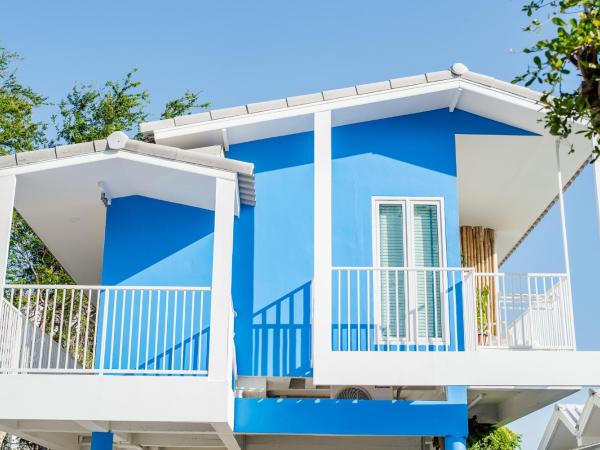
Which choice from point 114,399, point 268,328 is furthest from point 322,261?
point 114,399

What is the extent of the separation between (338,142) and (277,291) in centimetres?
238

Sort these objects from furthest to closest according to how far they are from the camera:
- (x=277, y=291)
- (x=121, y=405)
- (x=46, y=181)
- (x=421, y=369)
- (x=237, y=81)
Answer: (x=237, y=81)
(x=277, y=291)
(x=46, y=181)
(x=421, y=369)
(x=121, y=405)

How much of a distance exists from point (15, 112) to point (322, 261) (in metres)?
18.3

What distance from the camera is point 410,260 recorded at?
1320 cm

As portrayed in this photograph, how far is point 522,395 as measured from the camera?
45.9 feet

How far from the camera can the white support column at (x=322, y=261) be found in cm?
1159

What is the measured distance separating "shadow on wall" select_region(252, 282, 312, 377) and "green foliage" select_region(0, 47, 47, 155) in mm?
15518

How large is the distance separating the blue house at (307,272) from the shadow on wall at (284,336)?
2cm

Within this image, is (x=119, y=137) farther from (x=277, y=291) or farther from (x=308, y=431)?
(x=308, y=431)

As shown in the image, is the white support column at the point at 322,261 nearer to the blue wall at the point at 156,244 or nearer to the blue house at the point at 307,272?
the blue house at the point at 307,272

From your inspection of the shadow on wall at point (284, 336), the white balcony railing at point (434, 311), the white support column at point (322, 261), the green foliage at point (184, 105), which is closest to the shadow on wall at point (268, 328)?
the shadow on wall at point (284, 336)

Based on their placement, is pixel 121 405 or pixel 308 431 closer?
pixel 121 405

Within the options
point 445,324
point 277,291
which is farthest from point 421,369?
point 277,291

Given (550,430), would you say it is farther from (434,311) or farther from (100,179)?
(100,179)
